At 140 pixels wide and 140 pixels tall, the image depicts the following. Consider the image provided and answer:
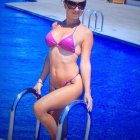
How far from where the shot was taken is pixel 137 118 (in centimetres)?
637

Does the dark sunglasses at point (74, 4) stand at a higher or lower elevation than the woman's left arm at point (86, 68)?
higher

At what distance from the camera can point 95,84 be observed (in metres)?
8.21

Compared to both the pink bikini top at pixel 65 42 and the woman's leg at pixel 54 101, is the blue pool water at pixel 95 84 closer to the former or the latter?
the woman's leg at pixel 54 101

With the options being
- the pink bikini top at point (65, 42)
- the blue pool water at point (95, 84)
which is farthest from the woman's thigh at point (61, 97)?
the blue pool water at point (95, 84)

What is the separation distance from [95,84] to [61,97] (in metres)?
5.18

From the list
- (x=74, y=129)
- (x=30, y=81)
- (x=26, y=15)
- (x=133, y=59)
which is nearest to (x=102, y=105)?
(x=74, y=129)

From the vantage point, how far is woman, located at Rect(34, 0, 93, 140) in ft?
Answer: 10.1

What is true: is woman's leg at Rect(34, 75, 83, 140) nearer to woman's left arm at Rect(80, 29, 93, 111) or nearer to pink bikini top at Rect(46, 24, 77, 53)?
woman's left arm at Rect(80, 29, 93, 111)

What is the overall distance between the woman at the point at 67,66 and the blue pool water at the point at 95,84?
217 cm

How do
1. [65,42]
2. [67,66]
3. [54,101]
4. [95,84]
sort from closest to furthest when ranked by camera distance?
1. [54,101]
2. [65,42]
3. [67,66]
4. [95,84]

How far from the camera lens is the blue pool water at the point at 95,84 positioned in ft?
18.6

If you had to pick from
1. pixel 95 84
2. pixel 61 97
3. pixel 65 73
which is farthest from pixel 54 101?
pixel 95 84

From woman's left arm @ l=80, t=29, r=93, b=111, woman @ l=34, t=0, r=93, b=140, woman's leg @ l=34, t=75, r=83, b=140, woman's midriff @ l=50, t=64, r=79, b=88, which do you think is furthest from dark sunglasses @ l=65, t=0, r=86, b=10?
woman's leg @ l=34, t=75, r=83, b=140

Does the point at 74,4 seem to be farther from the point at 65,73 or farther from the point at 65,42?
the point at 65,73
